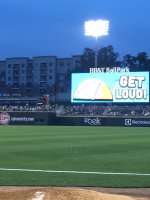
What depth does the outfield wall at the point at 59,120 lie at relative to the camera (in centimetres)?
4625

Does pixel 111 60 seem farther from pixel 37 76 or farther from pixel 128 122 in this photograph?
pixel 128 122

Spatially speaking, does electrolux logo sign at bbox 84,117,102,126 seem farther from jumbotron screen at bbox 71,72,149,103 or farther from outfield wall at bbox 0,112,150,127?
jumbotron screen at bbox 71,72,149,103

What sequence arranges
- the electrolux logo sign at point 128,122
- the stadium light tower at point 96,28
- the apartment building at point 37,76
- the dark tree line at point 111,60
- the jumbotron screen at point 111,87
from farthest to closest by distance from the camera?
1. the apartment building at point 37,76
2. the dark tree line at point 111,60
3. the stadium light tower at point 96,28
4. the jumbotron screen at point 111,87
5. the electrolux logo sign at point 128,122

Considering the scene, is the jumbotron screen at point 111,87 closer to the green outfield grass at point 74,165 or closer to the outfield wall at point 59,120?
the outfield wall at point 59,120

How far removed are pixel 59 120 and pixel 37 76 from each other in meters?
75.0

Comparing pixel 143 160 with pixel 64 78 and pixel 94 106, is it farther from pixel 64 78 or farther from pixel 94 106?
pixel 64 78

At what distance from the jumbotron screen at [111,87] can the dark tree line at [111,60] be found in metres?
51.9

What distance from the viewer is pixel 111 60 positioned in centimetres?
11919

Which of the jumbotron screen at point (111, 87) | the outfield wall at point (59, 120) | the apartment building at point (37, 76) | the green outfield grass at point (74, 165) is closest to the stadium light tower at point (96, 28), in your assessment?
the jumbotron screen at point (111, 87)

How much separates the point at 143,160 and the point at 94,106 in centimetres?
4676

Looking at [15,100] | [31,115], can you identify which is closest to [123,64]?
[15,100]

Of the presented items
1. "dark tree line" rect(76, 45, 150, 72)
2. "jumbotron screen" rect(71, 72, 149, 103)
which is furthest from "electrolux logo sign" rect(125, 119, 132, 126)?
"dark tree line" rect(76, 45, 150, 72)

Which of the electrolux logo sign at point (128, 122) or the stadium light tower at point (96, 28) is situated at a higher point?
the stadium light tower at point (96, 28)

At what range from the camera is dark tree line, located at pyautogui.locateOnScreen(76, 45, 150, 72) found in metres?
106
